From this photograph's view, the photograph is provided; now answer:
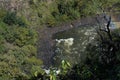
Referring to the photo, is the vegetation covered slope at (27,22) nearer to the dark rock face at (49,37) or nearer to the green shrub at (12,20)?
the green shrub at (12,20)

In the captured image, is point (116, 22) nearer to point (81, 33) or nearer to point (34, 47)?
point (81, 33)

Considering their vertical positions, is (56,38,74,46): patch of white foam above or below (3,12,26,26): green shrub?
below

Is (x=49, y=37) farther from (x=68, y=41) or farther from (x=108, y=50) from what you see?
(x=108, y=50)

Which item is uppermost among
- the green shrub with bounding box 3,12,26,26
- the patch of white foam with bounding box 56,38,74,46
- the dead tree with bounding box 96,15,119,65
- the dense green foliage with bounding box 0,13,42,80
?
the dead tree with bounding box 96,15,119,65

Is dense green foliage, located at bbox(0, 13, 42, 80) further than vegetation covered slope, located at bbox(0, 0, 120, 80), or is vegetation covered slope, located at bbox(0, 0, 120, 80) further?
vegetation covered slope, located at bbox(0, 0, 120, 80)

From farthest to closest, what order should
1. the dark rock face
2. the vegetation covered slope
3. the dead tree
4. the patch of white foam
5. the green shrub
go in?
the green shrub → the patch of white foam → the dark rock face → the vegetation covered slope → the dead tree

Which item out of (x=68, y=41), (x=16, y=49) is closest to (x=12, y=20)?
(x=68, y=41)

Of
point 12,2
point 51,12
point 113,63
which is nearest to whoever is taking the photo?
point 113,63

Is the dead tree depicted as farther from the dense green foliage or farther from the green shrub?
the green shrub

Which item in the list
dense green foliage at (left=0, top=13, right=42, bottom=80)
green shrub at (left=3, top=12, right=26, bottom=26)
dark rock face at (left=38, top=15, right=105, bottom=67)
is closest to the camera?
dense green foliage at (left=0, top=13, right=42, bottom=80)

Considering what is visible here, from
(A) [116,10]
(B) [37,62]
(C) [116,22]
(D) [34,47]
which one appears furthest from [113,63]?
(A) [116,10]

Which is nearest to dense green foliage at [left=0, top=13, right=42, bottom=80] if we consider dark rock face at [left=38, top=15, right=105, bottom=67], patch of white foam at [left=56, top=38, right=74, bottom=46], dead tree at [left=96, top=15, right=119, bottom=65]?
dark rock face at [left=38, top=15, right=105, bottom=67]
